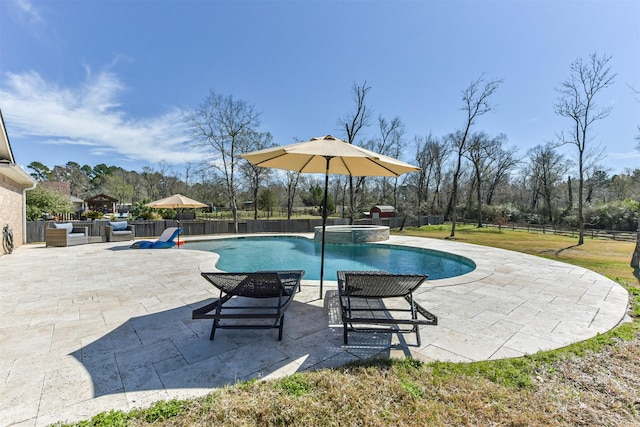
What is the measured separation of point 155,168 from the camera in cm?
3978

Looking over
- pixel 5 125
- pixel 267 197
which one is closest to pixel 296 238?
pixel 5 125

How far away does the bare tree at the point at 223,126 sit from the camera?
17656 millimetres

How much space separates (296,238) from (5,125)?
11.9m

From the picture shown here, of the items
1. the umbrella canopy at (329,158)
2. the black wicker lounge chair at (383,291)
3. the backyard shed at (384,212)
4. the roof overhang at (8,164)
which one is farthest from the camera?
the backyard shed at (384,212)

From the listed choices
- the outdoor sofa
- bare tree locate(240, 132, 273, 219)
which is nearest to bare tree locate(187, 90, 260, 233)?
bare tree locate(240, 132, 273, 219)

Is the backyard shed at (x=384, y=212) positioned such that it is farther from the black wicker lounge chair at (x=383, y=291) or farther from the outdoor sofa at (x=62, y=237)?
the black wicker lounge chair at (x=383, y=291)

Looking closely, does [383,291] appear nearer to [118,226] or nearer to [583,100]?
[118,226]

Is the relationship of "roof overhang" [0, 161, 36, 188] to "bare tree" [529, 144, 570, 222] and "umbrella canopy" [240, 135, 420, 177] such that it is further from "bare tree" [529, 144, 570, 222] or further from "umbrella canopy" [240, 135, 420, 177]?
"bare tree" [529, 144, 570, 222]

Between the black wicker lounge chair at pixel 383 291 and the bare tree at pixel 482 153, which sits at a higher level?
the bare tree at pixel 482 153

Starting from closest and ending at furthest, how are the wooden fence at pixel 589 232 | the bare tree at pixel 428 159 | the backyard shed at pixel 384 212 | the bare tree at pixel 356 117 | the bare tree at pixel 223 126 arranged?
the bare tree at pixel 223 126
the wooden fence at pixel 589 232
the bare tree at pixel 356 117
the bare tree at pixel 428 159
the backyard shed at pixel 384 212

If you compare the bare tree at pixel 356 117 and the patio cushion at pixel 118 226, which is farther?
the bare tree at pixel 356 117

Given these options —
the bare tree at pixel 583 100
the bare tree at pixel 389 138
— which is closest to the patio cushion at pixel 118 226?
the bare tree at pixel 389 138

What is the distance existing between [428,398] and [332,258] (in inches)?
314

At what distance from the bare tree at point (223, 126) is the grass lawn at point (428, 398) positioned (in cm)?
1618
